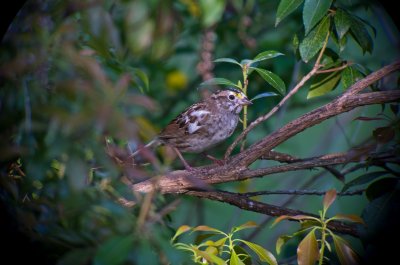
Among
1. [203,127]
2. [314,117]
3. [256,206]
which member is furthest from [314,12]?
[203,127]

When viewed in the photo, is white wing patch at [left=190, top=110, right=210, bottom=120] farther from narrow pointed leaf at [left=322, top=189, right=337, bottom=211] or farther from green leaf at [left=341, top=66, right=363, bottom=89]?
narrow pointed leaf at [left=322, top=189, right=337, bottom=211]

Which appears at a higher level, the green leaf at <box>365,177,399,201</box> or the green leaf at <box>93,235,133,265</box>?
the green leaf at <box>365,177,399,201</box>

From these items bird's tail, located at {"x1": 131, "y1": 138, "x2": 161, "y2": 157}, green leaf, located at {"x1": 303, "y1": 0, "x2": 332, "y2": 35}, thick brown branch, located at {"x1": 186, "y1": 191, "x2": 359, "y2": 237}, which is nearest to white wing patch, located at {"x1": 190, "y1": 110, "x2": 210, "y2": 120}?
bird's tail, located at {"x1": 131, "y1": 138, "x2": 161, "y2": 157}

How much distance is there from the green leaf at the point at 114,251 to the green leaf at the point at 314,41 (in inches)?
66.0

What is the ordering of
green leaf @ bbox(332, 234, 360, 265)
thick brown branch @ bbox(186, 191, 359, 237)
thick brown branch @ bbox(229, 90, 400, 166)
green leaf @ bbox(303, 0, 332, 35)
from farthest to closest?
thick brown branch @ bbox(186, 191, 359, 237), green leaf @ bbox(303, 0, 332, 35), thick brown branch @ bbox(229, 90, 400, 166), green leaf @ bbox(332, 234, 360, 265)

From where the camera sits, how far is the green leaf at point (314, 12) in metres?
2.73

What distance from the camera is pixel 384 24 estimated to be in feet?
11.6

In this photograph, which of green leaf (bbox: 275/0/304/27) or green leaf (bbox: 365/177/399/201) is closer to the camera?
green leaf (bbox: 365/177/399/201)

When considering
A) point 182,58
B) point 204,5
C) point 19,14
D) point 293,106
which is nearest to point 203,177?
point 204,5

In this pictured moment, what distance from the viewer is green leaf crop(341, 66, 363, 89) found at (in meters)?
3.08

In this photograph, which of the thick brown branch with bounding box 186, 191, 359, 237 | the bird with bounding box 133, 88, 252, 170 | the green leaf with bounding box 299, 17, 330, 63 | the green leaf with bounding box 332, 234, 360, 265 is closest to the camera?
the green leaf with bounding box 332, 234, 360, 265

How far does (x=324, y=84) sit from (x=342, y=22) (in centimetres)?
44

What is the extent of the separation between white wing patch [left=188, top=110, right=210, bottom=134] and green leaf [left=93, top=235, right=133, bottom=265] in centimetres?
283

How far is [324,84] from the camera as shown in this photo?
323 cm
